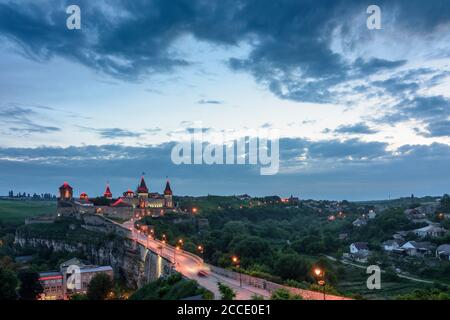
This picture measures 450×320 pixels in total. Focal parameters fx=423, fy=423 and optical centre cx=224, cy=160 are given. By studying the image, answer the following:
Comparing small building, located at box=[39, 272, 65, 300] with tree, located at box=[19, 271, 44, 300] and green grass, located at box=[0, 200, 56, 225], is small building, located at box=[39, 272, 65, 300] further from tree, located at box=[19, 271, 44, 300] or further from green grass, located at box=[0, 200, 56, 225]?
green grass, located at box=[0, 200, 56, 225]

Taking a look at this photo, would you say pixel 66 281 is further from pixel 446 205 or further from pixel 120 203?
pixel 446 205

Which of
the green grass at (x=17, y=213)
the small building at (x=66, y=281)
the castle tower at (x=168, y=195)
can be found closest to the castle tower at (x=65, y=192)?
the castle tower at (x=168, y=195)

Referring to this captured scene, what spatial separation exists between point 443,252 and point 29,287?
55.1m

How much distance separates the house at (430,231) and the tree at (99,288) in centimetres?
5126

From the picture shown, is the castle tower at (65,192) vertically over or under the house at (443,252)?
over

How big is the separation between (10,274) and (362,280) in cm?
4272

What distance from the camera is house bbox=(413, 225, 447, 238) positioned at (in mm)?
70281

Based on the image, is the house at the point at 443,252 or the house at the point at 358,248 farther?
the house at the point at 358,248

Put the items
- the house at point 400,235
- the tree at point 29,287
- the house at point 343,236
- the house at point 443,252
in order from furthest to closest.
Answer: the house at point 343,236
the house at point 400,235
the house at point 443,252
the tree at point 29,287

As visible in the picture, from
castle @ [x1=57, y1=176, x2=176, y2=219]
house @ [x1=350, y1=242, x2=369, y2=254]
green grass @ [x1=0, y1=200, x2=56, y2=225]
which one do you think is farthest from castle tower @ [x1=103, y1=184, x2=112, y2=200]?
house @ [x1=350, y1=242, x2=369, y2=254]

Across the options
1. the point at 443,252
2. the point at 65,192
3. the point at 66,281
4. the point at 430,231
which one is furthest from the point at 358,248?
the point at 65,192

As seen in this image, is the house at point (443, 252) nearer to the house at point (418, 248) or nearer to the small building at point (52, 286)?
the house at point (418, 248)

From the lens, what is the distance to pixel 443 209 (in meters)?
92.5

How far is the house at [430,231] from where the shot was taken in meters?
70.3
